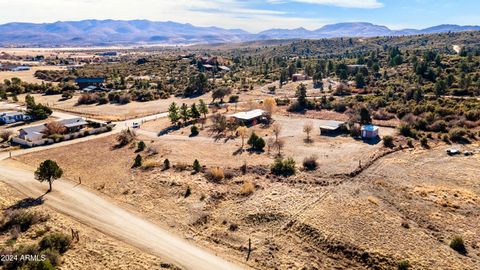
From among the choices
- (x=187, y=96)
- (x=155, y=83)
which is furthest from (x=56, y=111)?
(x=155, y=83)

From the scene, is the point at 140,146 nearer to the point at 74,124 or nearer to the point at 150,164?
the point at 150,164

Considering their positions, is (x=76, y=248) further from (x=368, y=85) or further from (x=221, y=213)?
(x=368, y=85)

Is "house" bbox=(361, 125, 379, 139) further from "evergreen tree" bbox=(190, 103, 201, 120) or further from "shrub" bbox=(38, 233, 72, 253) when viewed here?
"shrub" bbox=(38, 233, 72, 253)

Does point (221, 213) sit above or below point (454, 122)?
below

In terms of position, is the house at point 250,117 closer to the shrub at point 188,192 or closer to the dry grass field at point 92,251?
the shrub at point 188,192

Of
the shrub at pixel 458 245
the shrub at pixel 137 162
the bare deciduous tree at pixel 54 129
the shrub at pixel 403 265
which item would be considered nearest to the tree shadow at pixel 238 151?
the shrub at pixel 137 162

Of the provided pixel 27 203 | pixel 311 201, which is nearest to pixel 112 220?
pixel 27 203

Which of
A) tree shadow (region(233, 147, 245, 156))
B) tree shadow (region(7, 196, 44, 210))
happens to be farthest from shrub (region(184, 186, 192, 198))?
tree shadow (region(7, 196, 44, 210))
